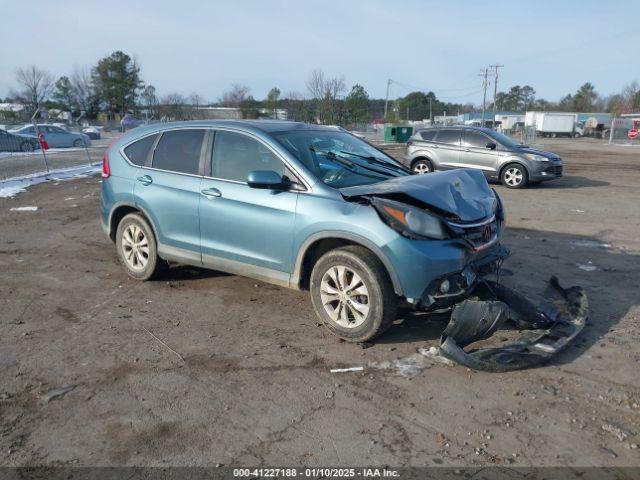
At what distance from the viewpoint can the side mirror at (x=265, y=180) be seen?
14.4 feet

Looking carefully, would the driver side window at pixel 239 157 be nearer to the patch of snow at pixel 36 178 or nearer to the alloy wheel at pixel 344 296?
the alloy wheel at pixel 344 296

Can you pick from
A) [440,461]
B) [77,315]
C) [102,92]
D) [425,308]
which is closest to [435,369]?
[425,308]

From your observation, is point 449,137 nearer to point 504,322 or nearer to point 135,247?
point 135,247

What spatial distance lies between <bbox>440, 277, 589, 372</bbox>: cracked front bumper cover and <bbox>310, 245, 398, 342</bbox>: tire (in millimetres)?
522

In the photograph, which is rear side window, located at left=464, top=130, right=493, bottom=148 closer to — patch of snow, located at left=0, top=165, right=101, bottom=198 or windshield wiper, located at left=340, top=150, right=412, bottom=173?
windshield wiper, located at left=340, top=150, right=412, bottom=173

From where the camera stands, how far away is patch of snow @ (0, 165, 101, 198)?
1283 cm

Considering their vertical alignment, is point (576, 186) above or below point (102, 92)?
below

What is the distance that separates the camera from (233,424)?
320cm

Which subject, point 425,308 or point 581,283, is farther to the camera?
point 581,283

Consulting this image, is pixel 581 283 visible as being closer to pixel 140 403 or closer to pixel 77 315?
pixel 140 403

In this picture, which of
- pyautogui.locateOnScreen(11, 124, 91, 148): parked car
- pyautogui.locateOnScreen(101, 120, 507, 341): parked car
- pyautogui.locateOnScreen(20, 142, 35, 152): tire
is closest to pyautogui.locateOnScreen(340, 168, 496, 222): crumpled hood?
pyautogui.locateOnScreen(101, 120, 507, 341): parked car

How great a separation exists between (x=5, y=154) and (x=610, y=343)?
83.1 feet

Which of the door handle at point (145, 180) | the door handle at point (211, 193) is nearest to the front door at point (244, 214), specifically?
the door handle at point (211, 193)

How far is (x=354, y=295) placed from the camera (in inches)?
164
